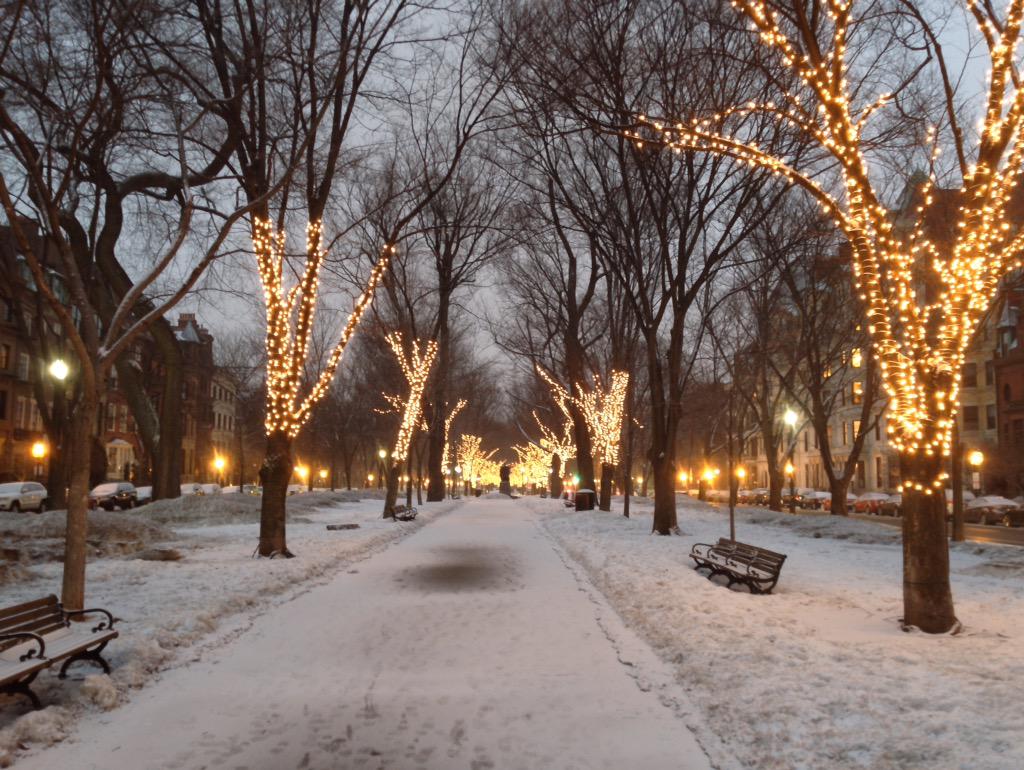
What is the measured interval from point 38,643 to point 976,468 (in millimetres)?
53203

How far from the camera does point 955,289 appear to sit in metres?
8.75

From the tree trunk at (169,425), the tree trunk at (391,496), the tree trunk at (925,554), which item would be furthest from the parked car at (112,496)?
the tree trunk at (925,554)

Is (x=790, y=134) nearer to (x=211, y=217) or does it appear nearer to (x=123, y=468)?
(x=211, y=217)

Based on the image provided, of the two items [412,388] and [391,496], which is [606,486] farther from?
[391,496]

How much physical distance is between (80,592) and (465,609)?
457cm

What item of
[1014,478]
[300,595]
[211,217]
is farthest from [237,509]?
[1014,478]

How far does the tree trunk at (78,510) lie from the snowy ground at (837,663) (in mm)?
6241

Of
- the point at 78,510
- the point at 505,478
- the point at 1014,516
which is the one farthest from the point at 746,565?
the point at 505,478

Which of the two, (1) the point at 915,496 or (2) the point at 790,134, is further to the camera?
(2) the point at 790,134

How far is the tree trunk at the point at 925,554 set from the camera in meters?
8.45

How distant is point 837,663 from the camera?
7078 millimetres

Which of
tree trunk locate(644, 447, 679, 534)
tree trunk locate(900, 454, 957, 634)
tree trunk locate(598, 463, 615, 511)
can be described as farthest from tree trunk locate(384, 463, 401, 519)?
tree trunk locate(900, 454, 957, 634)

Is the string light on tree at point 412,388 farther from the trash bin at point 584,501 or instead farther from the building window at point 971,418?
the building window at point 971,418

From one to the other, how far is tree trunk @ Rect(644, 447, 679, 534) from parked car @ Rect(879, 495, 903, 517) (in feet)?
101
